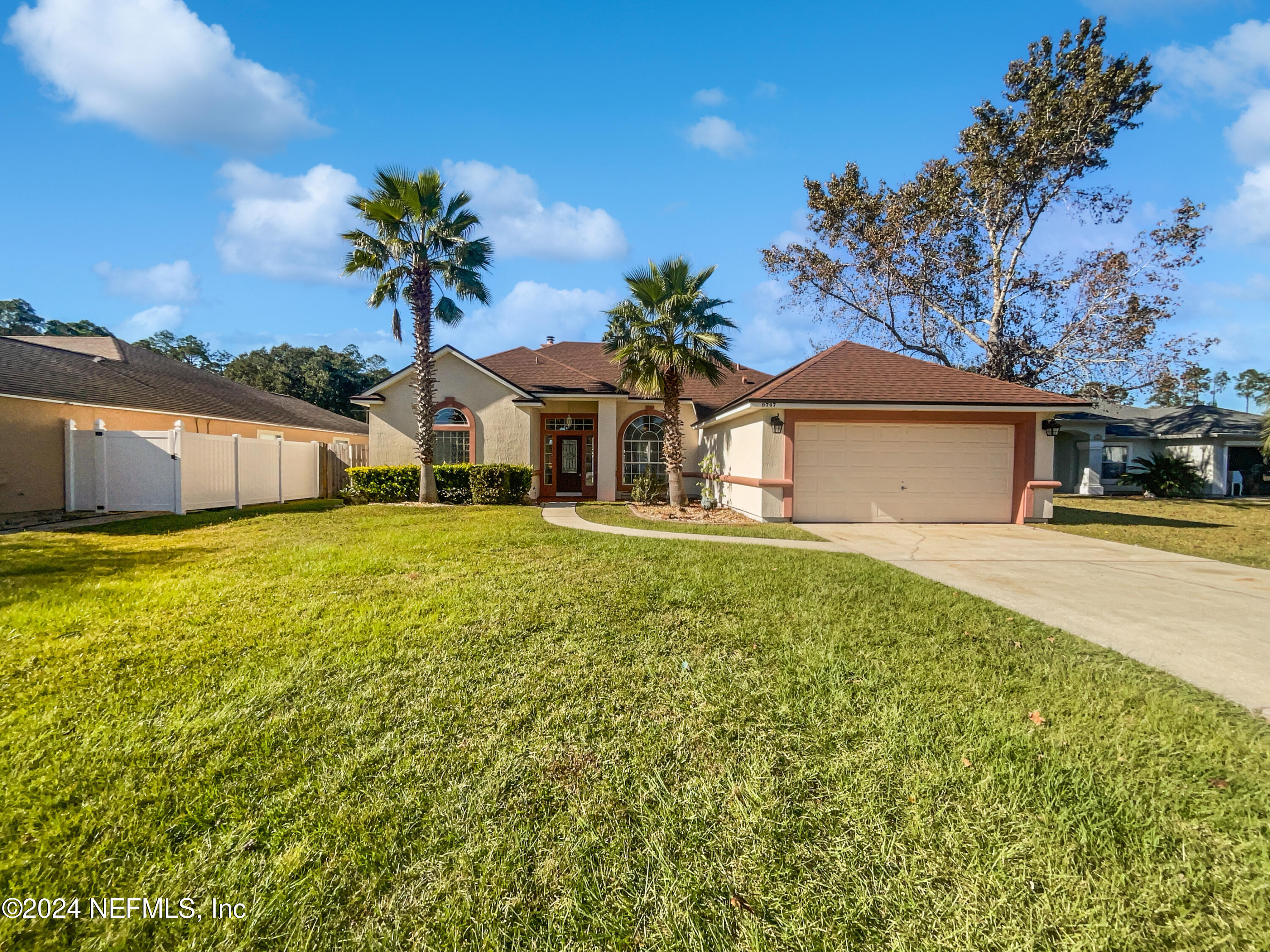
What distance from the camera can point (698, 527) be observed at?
11.3 metres

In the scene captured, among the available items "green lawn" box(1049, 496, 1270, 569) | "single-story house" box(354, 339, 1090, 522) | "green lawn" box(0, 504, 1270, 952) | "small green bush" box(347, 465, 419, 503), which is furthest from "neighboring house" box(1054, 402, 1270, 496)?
"small green bush" box(347, 465, 419, 503)

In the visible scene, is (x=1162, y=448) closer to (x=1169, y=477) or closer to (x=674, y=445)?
(x=1169, y=477)

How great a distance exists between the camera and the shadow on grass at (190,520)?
33.3 feet

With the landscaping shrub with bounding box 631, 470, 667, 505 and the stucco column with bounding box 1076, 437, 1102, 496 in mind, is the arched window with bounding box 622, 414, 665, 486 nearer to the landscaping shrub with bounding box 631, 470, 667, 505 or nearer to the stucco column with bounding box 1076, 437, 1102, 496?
the landscaping shrub with bounding box 631, 470, 667, 505

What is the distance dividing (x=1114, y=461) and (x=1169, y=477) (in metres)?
2.54

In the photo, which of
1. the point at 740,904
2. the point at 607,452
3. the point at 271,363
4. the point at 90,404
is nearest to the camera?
the point at 740,904

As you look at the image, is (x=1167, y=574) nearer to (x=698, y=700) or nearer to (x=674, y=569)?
(x=674, y=569)

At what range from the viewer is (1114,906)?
203 centimetres

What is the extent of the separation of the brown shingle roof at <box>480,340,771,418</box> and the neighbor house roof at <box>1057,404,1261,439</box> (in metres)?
14.8

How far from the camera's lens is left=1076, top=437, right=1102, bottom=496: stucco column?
21969mm

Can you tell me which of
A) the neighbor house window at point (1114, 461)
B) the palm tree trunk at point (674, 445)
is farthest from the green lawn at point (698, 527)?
the neighbor house window at point (1114, 461)

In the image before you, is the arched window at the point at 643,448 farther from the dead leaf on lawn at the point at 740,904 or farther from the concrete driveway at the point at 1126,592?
the dead leaf on lawn at the point at 740,904

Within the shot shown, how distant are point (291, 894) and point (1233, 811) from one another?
4380 millimetres

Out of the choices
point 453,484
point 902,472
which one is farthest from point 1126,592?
point 453,484
